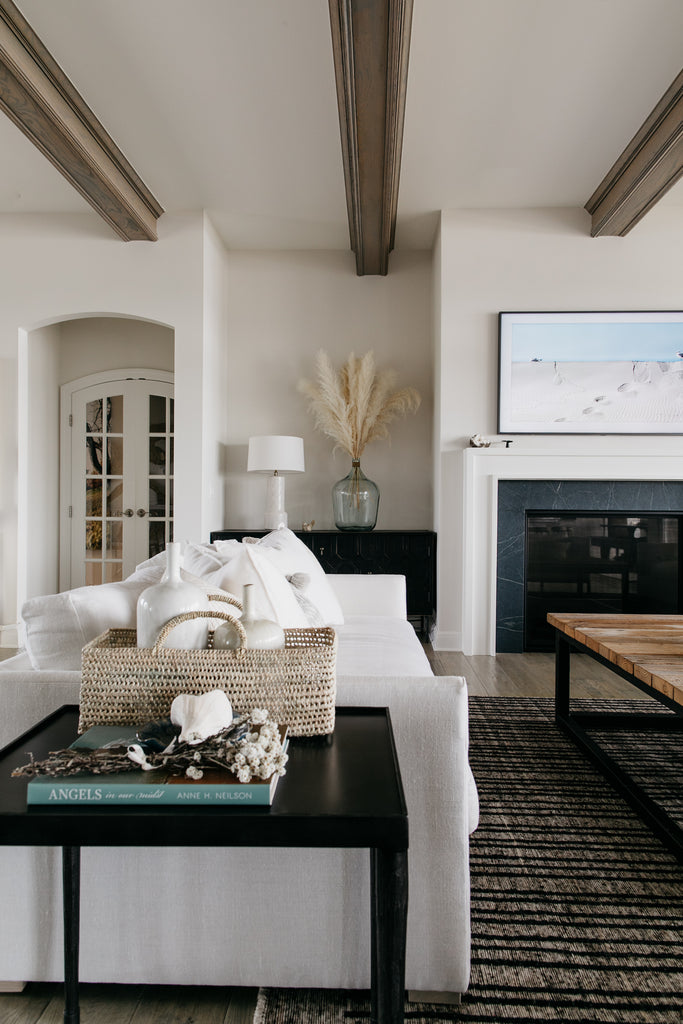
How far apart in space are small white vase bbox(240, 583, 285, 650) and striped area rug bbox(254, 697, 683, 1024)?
27.8 inches

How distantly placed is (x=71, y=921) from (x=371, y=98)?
302cm

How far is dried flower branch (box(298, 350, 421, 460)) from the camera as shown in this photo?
4.56 meters

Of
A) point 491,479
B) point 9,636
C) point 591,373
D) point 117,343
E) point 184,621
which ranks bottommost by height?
point 9,636

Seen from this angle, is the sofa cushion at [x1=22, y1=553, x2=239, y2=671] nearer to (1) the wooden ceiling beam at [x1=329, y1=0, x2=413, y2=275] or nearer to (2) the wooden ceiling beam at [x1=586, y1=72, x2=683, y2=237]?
(1) the wooden ceiling beam at [x1=329, y1=0, x2=413, y2=275]

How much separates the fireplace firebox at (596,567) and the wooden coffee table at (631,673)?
1.34m

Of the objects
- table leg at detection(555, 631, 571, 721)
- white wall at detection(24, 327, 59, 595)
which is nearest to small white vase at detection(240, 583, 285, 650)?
table leg at detection(555, 631, 571, 721)

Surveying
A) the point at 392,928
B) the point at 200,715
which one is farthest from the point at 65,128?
the point at 392,928

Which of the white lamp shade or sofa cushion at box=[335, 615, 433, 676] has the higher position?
the white lamp shade

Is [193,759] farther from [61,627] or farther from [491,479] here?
[491,479]

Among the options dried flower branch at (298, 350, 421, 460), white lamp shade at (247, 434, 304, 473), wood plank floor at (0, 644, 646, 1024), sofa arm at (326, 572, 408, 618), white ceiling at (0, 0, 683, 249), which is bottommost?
wood plank floor at (0, 644, 646, 1024)

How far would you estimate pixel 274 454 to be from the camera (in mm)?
4371

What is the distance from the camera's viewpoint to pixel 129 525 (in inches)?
206

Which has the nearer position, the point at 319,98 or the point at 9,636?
the point at 319,98

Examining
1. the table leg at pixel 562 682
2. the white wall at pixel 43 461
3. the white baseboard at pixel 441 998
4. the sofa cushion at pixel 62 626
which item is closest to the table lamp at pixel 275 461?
the white wall at pixel 43 461
